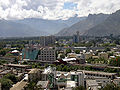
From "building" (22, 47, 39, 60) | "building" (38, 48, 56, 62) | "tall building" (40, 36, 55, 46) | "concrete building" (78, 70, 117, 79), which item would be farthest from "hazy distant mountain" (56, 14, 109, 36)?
"concrete building" (78, 70, 117, 79)

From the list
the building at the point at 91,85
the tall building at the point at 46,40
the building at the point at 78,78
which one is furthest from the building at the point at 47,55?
the tall building at the point at 46,40

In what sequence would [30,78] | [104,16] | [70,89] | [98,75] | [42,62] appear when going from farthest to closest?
1. [104,16]
2. [42,62]
3. [98,75]
4. [30,78]
5. [70,89]

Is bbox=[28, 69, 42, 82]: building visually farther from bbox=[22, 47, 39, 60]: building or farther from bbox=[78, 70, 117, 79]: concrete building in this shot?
bbox=[22, 47, 39, 60]: building

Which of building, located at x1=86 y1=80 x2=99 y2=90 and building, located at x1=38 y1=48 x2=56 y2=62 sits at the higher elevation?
building, located at x1=38 y1=48 x2=56 y2=62

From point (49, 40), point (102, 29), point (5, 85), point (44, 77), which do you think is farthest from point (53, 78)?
point (102, 29)

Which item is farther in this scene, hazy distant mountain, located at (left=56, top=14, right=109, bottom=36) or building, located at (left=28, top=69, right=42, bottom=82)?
hazy distant mountain, located at (left=56, top=14, right=109, bottom=36)

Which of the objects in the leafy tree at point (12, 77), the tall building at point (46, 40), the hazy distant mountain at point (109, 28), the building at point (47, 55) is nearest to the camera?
the leafy tree at point (12, 77)

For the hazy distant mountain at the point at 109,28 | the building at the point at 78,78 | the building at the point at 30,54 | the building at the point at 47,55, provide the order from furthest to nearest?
the hazy distant mountain at the point at 109,28 → the building at the point at 30,54 → the building at the point at 47,55 → the building at the point at 78,78

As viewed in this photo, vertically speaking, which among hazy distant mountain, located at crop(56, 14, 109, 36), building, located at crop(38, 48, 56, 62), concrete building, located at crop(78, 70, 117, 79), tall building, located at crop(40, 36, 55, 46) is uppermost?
hazy distant mountain, located at crop(56, 14, 109, 36)

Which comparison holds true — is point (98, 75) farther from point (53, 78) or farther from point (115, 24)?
point (115, 24)

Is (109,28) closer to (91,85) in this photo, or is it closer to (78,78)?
(78,78)

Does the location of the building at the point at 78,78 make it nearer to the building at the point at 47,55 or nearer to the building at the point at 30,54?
the building at the point at 47,55
